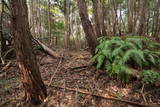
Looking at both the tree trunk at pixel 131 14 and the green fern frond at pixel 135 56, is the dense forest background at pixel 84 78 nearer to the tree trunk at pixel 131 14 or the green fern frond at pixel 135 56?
the green fern frond at pixel 135 56

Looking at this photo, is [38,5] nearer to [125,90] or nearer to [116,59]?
[116,59]

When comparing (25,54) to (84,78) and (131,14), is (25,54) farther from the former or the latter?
(131,14)

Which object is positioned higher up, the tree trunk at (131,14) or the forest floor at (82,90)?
the tree trunk at (131,14)

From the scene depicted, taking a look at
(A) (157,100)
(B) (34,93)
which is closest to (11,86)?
(B) (34,93)

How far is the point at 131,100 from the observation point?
2.50 metres

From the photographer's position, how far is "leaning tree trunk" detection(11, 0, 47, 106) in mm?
2150

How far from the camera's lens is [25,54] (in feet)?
7.43

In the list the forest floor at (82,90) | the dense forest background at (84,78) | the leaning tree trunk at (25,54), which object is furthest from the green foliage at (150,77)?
the leaning tree trunk at (25,54)

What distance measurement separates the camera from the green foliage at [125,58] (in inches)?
115

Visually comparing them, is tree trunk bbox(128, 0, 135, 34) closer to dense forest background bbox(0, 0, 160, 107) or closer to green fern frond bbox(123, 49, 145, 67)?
dense forest background bbox(0, 0, 160, 107)

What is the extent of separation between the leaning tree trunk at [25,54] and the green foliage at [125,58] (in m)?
2.00

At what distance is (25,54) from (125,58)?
2.63 meters

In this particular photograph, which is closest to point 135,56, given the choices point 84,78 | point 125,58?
point 125,58

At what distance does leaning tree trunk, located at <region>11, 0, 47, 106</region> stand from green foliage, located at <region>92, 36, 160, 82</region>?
2.00m
